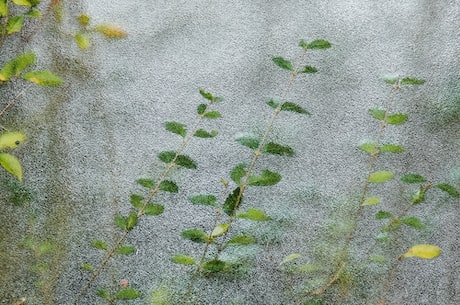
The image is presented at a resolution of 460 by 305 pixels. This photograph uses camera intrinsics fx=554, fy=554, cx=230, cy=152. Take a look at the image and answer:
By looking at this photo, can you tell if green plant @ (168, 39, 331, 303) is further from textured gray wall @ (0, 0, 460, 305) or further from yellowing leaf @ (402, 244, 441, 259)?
yellowing leaf @ (402, 244, 441, 259)

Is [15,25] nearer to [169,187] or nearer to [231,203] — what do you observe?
[169,187]

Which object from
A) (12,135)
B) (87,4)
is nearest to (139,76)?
(87,4)

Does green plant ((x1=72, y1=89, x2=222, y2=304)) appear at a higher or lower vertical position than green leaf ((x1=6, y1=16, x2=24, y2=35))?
lower

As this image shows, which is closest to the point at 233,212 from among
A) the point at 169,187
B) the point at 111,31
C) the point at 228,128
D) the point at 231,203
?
the point at 231,203

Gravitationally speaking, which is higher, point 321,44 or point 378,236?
point 321,44

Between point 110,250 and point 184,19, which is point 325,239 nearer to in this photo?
point 110,250

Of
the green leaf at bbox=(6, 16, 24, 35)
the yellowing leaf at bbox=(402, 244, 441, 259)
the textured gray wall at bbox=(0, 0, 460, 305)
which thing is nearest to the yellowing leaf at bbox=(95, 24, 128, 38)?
the textured gray wall at bbox=(0, 0, 460, 305)
